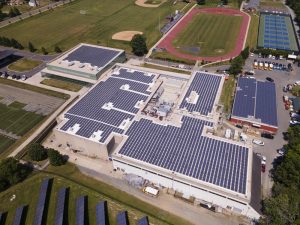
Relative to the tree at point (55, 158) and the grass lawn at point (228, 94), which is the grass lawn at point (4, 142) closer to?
the tree at point (55, 158)

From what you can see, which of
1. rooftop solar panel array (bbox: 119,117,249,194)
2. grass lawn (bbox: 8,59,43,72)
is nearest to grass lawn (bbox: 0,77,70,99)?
grass lawn (bbox: 8,59,43,72)

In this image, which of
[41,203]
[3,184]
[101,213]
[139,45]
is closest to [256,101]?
[139,45]

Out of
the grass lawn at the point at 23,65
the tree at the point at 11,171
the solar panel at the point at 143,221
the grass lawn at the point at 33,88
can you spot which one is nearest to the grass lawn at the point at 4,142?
the tree at the point at 11,171

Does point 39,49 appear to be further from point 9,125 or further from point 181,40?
point 181,40

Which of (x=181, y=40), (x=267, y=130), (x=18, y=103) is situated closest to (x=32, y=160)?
(x=18, y=103)

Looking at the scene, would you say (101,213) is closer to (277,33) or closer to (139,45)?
(139,45)

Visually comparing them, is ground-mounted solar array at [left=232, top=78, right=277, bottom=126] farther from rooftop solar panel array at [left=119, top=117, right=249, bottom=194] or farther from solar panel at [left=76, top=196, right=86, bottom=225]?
solar panel at [left=76, top=196, right=86, bottom=225]

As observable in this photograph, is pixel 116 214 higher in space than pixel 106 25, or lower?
lower
